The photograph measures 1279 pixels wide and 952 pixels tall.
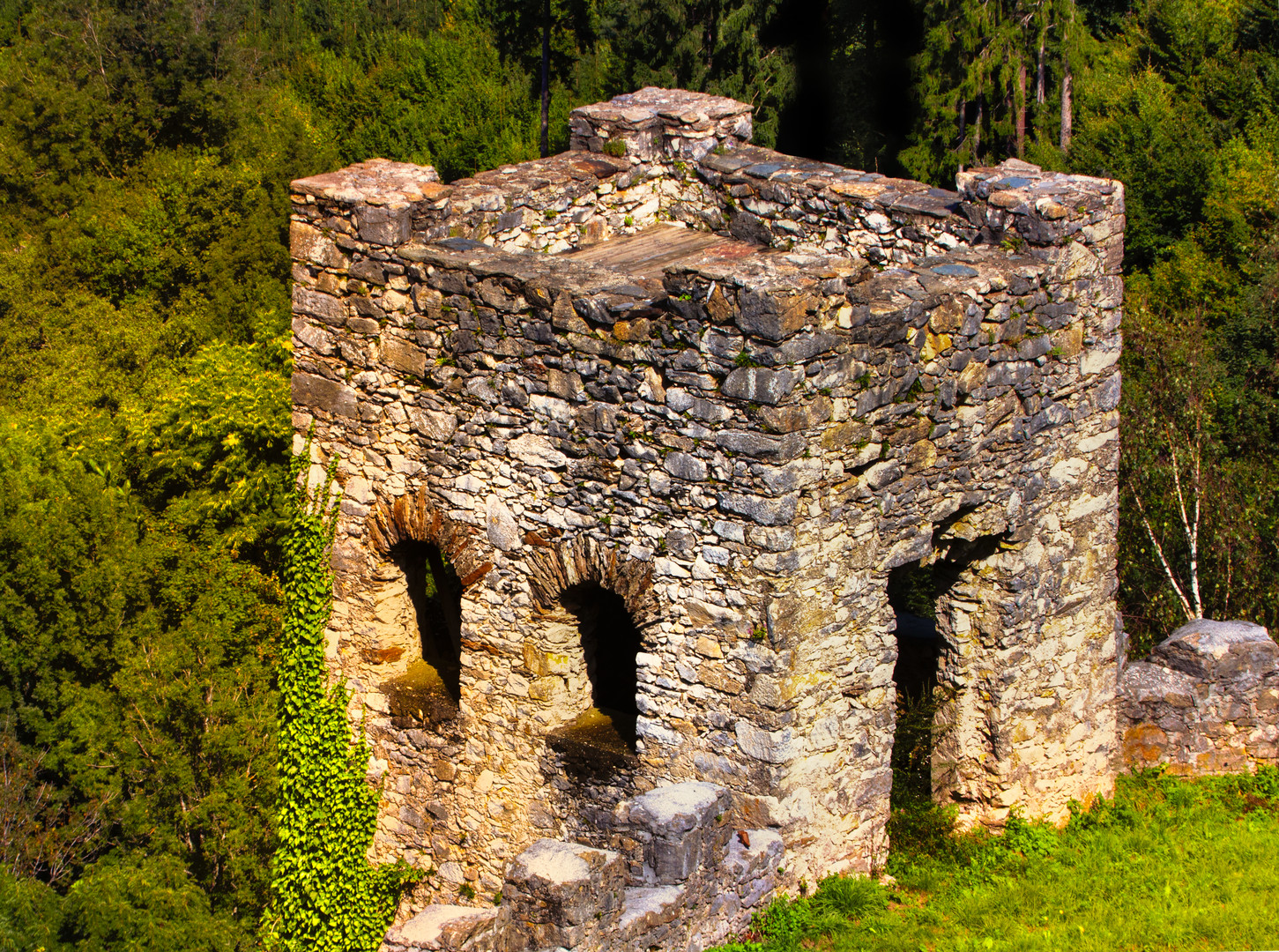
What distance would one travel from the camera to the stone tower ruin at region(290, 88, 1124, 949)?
827 cm

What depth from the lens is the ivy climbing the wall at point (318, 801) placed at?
10.7m

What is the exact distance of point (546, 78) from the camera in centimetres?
3481

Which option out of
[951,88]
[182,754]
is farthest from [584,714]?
[951,88]

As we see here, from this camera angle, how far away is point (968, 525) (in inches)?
366

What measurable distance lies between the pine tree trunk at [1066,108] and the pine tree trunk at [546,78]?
13204 mm

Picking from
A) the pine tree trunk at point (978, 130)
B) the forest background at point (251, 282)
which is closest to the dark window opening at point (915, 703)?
the forest background at point (251, 282)

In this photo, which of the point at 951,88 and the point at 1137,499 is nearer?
the point at 1137,499

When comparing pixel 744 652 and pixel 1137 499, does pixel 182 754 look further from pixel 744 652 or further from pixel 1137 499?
pixel 1137 499

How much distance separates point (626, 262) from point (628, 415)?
232cm

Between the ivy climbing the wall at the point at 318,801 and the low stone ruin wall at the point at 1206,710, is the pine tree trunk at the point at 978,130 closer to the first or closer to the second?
the low stone ruin wall at the point at 1206,710

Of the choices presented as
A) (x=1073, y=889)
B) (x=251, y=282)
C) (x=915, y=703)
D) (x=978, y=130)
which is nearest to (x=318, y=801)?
(x=915, y=703)

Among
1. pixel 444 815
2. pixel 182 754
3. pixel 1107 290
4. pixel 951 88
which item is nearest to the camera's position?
pixel 1107 290

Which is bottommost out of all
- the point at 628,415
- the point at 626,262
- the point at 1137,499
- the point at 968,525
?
the point at 1137,499

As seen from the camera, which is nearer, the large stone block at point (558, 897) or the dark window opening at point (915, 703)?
the large stone block at point (558, 897)
